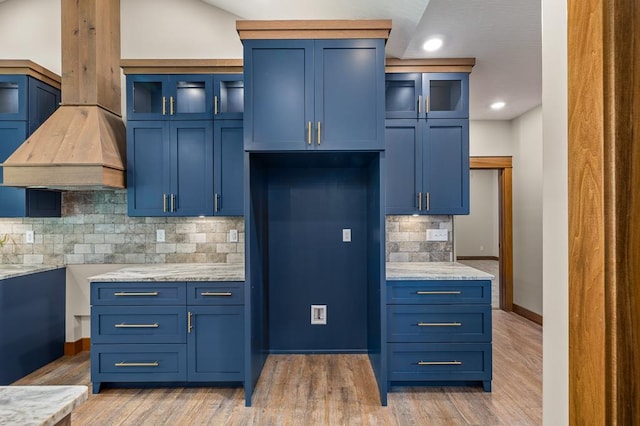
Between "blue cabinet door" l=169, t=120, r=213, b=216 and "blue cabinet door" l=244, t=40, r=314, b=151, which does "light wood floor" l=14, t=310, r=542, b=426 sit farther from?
"blue cabinet door" l=244, t=40, r=314, b=151

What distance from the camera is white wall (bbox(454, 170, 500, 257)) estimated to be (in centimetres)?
1009

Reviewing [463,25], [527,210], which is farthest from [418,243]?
[527,210]

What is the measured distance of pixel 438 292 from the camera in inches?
109

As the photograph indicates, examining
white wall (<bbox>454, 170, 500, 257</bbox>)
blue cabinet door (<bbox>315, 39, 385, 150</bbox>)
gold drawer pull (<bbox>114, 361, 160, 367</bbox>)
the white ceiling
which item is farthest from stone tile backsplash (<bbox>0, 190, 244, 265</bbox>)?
white wall (<bbox>454, 170, 500, 257</bbox>)

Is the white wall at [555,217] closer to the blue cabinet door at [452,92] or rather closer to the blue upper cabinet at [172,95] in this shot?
the blue cabinet door at [452,92]

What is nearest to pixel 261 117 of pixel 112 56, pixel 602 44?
pixel 112 56

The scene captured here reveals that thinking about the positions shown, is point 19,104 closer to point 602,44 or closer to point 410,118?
point 410,118

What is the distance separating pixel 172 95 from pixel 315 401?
270 centimetres

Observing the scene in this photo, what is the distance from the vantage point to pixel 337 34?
2.54 m

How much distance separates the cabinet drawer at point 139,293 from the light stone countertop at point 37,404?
1.80 meters

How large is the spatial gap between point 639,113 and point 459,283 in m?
2.27

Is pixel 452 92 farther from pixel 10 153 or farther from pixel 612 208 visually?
pixel 10 153

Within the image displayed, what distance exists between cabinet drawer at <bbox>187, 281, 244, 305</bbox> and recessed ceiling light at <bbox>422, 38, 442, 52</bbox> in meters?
2.39

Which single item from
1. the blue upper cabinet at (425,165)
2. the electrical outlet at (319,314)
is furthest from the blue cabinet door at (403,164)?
the electrical outlet at (319,314)
